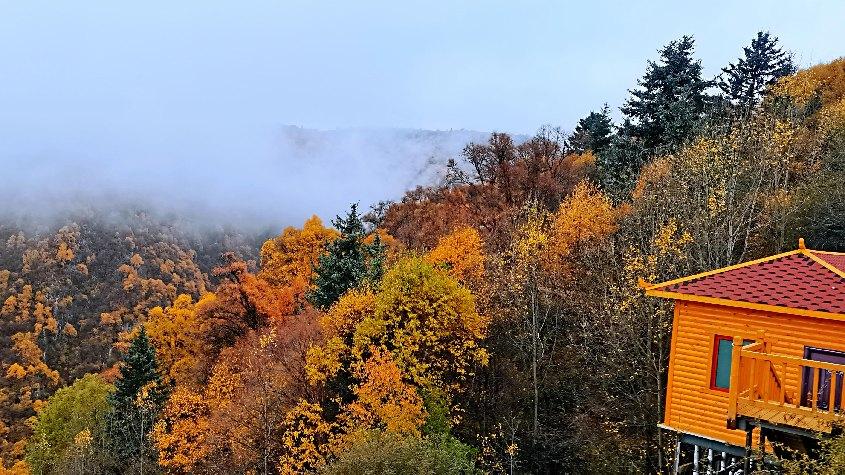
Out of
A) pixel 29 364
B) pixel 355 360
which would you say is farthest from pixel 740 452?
pixel 29 364

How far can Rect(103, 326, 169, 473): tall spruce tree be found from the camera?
136 feet

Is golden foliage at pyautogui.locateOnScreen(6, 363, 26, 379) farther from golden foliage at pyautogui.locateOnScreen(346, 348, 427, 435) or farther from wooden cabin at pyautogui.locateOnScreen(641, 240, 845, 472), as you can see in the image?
wooden cabin at pyautogui.locateOnScreen(641, 240, 845, 472)

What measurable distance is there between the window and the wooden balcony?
277 cm

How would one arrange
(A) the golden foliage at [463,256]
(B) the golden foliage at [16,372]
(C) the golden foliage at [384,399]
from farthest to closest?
(B) the golden foliage at [16,372], (A) the golden foliage at [463,256], (C) the golden foliage at [384,399]

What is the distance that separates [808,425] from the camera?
11.3m

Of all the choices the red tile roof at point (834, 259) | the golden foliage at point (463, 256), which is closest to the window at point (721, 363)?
the red tile roof at point (834, 259)

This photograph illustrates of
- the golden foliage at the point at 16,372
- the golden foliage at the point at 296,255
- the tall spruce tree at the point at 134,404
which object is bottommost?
the golden foliage at the point at 16,372

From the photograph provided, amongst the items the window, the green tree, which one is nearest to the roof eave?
the window

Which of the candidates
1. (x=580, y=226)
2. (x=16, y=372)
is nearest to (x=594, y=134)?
(x=580, y=226)

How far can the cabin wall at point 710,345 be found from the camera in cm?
1478

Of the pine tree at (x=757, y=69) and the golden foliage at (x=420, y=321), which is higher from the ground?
the pine tree at (x=757, y=69)

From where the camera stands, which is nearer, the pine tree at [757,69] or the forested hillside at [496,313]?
the forested hillside at [496,313]

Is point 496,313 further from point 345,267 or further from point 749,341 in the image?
point 749,341

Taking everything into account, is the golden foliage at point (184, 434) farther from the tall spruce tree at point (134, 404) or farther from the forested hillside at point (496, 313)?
the tall spruce tree at point (134, 404)
